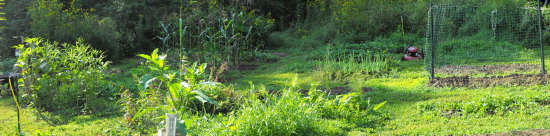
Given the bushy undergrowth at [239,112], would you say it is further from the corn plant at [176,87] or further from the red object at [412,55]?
the red object at [412,55]

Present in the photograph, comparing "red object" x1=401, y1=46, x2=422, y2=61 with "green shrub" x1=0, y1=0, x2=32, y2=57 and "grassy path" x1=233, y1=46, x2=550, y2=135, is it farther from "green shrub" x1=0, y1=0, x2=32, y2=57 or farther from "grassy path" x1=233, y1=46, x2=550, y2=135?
"green shrub" x1=0, y1=0, x2=32, y2=57

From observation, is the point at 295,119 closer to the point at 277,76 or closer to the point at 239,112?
the point at 239,112

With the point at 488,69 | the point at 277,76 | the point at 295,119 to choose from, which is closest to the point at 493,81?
the point at 488,69

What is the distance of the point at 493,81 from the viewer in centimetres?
581

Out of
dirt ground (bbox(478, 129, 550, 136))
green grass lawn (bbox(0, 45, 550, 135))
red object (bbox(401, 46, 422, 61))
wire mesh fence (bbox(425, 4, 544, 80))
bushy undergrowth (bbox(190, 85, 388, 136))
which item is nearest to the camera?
dirt ground (bbox(478, 129, 550, 136))

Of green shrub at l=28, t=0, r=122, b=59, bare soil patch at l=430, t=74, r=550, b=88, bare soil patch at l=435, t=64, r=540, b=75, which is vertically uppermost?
green shrub at l=28, t=0, r=122, b=59

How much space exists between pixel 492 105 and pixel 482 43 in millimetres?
5023

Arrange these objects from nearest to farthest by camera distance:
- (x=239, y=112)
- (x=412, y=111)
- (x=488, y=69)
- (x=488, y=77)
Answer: (x=239, y=112), (x=412, y=111), (x=488, y=77), (x=488, y=69)

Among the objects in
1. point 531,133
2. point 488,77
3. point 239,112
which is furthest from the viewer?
point 488,77

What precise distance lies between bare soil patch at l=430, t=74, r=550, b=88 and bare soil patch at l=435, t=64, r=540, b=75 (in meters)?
0.60

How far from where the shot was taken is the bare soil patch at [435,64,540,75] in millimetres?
6723

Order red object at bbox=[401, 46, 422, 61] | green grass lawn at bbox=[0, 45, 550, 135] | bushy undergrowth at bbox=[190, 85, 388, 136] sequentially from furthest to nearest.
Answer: red object at bbox=[401, 46, 422, 61]
green grass lawn at bbox=[0, 45, 550, 135]
bushy undergrowth at bbox=[190, 85, 388, 136]

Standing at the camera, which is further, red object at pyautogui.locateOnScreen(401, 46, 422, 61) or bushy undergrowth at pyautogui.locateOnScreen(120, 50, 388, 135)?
red object at pyautogui.locateOnScreen(401, 46, 422, 61)

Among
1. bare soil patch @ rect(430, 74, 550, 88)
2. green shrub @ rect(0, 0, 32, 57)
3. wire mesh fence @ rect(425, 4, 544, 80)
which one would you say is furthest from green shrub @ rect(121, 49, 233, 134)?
green shrub @ rect(0, 0, 32, 57)
